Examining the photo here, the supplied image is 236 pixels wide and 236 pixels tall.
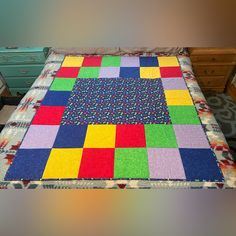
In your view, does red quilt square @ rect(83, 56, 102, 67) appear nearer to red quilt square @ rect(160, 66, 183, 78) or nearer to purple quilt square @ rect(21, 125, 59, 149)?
red quilt square @ rect(160, 66, 183, 78)

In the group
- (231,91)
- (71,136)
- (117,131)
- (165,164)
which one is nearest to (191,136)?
(165,164)

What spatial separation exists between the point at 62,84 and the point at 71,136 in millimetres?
853

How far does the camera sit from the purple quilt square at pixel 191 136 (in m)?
1.78

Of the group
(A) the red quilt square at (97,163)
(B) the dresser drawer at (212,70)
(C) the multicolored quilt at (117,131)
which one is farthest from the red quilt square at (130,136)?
(B) the dresser drawer at (212,70)

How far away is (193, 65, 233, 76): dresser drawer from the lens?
132 inches

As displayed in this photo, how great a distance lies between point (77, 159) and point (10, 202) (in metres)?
1.30

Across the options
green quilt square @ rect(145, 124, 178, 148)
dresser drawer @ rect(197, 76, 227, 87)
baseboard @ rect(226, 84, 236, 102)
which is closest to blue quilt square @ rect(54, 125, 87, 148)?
green quilt square @ rect(145, 124, 178, 148)

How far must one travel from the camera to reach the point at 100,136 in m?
1.89

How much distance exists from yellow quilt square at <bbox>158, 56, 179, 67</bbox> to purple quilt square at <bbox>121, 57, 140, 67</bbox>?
0.29m

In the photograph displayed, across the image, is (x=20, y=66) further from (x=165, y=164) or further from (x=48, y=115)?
(x=165, y=164)

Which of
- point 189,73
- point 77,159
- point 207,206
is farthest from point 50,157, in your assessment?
point 189,73

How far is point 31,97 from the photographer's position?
2.37 metres
